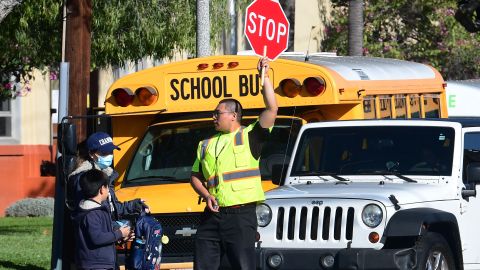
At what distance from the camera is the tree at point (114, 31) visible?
16.9 metres

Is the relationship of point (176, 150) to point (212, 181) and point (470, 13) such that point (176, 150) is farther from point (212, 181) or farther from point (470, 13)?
point (470, 13)

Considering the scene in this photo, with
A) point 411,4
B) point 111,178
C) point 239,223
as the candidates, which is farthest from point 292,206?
point 411,4

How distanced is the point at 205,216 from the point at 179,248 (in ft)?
7.43

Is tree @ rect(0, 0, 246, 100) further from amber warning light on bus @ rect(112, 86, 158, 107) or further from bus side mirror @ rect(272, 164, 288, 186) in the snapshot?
bus side mirror @ rect(272, 164, 288, 186)

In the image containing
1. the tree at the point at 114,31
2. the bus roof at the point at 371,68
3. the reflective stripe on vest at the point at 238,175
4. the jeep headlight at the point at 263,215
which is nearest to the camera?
the reflective stripe on vest at the point at 238,175

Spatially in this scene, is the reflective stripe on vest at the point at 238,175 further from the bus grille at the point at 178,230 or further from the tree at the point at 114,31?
the tree at the point at 114,31

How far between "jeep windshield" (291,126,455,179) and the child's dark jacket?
2.20m

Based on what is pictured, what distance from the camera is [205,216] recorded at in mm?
9438

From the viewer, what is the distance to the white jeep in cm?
948

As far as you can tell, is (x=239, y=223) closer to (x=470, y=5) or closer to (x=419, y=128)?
(x=419, y=128)

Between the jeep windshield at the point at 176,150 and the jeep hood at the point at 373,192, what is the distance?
1540 mm

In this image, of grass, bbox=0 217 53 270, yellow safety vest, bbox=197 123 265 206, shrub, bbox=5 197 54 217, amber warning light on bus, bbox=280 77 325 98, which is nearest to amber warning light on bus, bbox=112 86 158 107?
amber warning light on bus, bbox=280 77 325 98

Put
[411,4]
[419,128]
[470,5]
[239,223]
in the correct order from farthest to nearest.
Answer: [411,4] < [470,5] < [419,128] < [239,223]

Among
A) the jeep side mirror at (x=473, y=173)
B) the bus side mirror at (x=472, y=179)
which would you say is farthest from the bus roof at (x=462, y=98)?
the jeep side mirror at (x=473, y=173)
